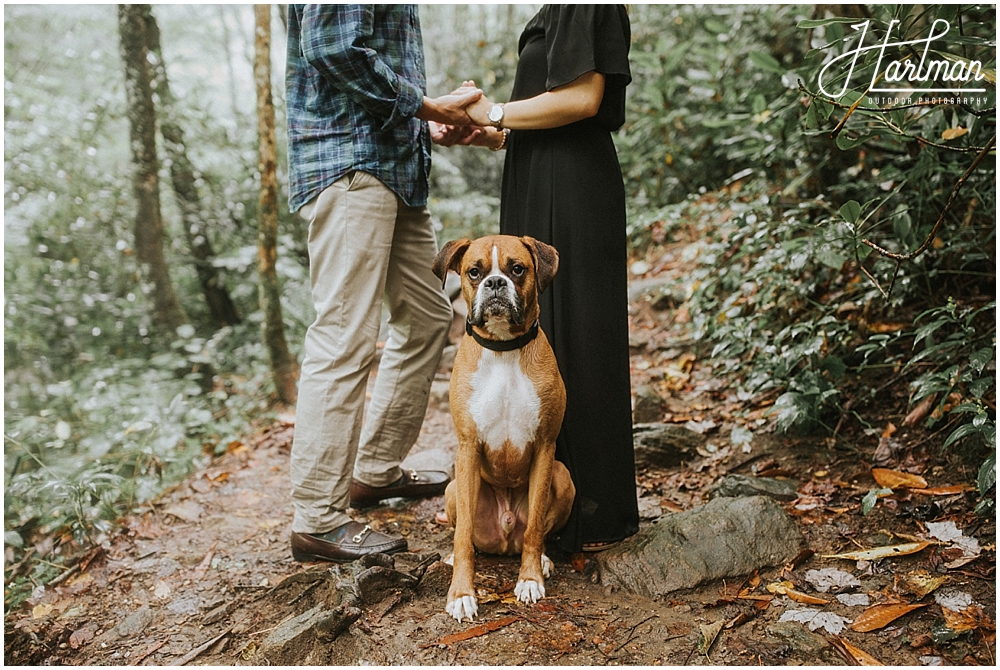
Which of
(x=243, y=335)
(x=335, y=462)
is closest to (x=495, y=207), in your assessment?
(x=243, y=335)

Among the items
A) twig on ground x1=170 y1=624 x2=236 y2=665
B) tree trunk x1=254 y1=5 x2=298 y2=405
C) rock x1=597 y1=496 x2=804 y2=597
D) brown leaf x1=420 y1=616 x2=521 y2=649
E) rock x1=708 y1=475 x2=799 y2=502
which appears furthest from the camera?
tree trunk x1=254 y1=5 x2=298 y2=405

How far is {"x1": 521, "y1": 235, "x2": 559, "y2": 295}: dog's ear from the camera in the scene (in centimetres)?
267

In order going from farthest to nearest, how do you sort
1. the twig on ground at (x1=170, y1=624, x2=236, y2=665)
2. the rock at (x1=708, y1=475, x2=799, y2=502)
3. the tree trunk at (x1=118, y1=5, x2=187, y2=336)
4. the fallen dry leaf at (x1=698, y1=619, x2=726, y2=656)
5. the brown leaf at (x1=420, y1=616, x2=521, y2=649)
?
the tree trunk at (x1=118, y1=5, x2=187, y2=336) → the rock at (x1=708, y1=475, x2=799, y2=502) → the twig on ground at (x1=170, y1=624, x2=236, y2=665) → the brown leaf at (x1=420, y1=616, x2=521, y2=649) → the fallen dry leaf at (x1=698, y1=619, x2=726, y2=656)

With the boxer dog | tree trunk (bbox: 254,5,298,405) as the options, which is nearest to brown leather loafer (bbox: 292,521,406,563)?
the boxer dog

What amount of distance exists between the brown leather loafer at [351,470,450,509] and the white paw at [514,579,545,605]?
1.33 metres

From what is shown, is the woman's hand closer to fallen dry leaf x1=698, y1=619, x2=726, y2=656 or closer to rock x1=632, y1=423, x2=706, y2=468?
rock x1=632, y1=423, x2=706, y2=468

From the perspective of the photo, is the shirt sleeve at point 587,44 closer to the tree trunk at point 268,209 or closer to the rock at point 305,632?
the rock at point 305,632

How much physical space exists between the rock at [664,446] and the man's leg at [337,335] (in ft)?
5.84

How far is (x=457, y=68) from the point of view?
10.9m

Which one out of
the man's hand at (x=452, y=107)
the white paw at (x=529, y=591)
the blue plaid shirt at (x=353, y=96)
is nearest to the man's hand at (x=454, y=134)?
the blue plaid shirt at (x=353, y=96)

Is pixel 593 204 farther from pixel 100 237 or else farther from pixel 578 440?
pixel 100 237

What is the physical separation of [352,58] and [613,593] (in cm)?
254

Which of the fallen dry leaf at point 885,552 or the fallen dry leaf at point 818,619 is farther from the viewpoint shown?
the fallen dry leaf at point 885,552

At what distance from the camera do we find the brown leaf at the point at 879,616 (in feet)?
7.32
